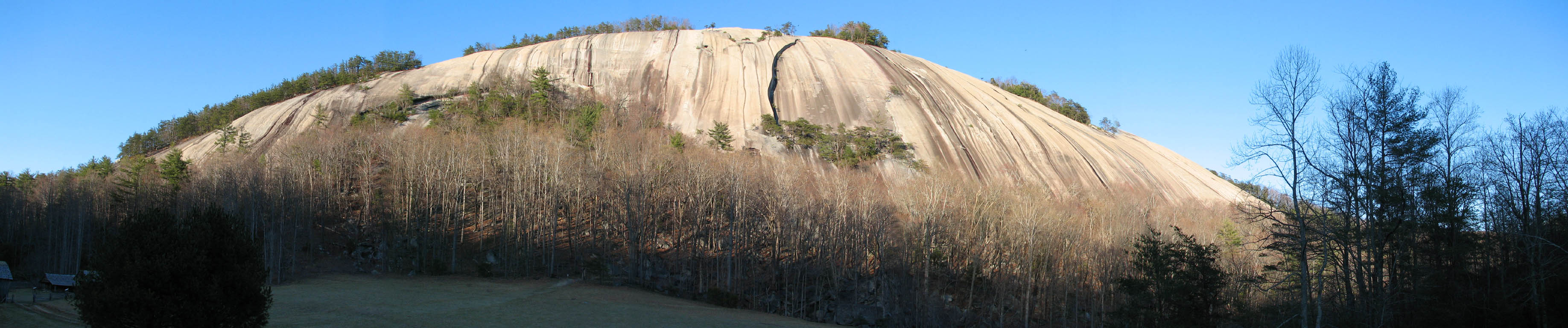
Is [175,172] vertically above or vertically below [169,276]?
above

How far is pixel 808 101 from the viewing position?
63125 millimetres

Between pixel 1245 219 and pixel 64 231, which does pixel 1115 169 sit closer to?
pixel 1245 219

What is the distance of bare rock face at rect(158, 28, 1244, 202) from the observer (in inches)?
2184

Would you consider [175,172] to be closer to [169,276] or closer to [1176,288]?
[169,276]

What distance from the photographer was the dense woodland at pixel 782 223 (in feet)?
74.1

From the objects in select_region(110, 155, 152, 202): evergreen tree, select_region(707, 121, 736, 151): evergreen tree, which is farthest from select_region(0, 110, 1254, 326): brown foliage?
select_region(707, 121, 736, 151): evergreen tree

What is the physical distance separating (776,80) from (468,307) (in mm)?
42732

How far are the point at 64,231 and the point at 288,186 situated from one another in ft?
52.8

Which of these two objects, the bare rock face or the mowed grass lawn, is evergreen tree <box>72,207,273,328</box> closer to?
the mowed grass lawn

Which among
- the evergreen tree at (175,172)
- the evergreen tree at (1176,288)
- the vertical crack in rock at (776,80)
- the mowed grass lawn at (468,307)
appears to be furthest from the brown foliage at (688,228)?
the vertical crack in rock at (776,80)

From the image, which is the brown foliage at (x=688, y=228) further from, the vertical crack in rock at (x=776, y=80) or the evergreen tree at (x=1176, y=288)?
the vertical crack in rock at (x=776, y=80)

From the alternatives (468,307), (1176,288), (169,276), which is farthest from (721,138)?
(169,276)

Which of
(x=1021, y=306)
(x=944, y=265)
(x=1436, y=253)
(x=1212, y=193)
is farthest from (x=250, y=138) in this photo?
(x=1212, y=193)

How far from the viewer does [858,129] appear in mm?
56094
